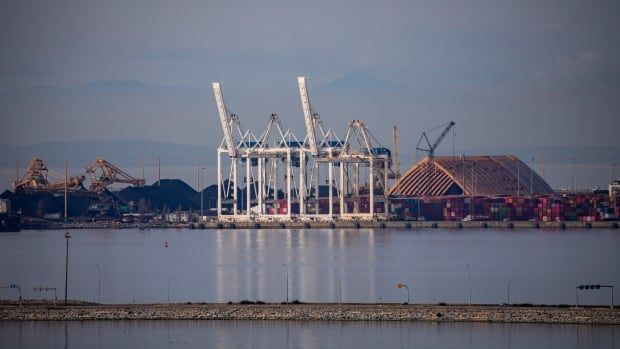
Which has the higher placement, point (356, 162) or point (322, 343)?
point (356, 162)

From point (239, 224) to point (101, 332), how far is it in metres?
92.4

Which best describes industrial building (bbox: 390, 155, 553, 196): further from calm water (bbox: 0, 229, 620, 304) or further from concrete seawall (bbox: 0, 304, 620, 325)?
concrete seawall (bbox: 0, 304, 620, 325)

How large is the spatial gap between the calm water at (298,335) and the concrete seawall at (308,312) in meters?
0.38

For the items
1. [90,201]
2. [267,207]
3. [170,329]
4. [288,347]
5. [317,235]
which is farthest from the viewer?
[90,201]

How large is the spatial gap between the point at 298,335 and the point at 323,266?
31.1m

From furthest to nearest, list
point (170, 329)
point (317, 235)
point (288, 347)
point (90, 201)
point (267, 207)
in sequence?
point (90, 201)
point (267, 207)
point (317, 235)
point (170, 329)
point (288, 347)

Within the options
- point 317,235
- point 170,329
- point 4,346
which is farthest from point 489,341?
point 317,235

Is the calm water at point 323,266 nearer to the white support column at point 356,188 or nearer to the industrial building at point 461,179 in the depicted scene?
the white support column at point 356,188

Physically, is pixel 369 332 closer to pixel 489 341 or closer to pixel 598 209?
pixel 489 341

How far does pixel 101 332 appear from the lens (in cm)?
4409

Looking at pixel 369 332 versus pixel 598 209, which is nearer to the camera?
pixel 369 332

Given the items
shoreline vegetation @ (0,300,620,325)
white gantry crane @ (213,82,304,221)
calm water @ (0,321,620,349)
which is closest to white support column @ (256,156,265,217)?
white gantry crane @ (213,82,304,221)

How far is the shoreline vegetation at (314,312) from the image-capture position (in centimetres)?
4403

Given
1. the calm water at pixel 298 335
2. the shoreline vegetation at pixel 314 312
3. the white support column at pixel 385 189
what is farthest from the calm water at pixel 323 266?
the white support column at pixel 385 189
